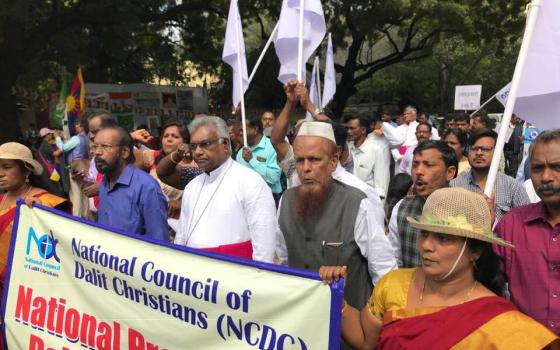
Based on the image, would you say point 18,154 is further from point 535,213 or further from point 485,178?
point 485,178

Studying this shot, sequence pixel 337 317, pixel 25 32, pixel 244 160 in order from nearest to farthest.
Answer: pixel 337 317
pixel 244 160
pixel 25 32

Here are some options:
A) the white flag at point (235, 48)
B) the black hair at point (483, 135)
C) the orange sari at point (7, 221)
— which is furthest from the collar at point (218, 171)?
the white flag at point (235, 48)

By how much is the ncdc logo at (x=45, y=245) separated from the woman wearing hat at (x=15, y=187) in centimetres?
28

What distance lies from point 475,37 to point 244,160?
666 inches

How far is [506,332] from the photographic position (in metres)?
1.99

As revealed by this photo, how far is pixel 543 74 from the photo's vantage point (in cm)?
282

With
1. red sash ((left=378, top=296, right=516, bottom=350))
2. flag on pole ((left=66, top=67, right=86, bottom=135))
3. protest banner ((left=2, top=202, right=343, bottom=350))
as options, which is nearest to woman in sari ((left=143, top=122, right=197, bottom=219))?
protest banner ((left=2, top=202, right=343, bottom=350))

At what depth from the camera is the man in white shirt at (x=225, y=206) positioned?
320cm

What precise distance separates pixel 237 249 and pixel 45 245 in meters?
1.10

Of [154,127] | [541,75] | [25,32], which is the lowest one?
[154,127]

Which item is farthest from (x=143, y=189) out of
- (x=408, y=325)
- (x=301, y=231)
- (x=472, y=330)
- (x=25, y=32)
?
(x=25, y=32)

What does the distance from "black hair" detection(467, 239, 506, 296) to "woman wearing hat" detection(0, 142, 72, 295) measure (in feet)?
8.48

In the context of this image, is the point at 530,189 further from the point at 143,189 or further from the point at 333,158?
the point at 143,189

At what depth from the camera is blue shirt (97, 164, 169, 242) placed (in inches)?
141
